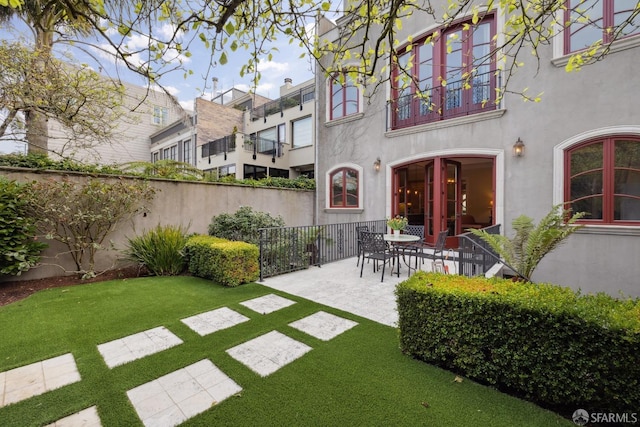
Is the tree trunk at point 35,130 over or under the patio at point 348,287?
over

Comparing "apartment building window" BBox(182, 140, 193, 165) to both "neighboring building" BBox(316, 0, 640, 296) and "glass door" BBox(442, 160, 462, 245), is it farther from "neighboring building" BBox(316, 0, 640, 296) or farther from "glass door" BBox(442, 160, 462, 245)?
"glass door" BBox(442, 160, 462, 245)

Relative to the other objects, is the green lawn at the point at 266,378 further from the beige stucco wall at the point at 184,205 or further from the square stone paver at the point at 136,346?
the beige stucco wall at the point at 184,205

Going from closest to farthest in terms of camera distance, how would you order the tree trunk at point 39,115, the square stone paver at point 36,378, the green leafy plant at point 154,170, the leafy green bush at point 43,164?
1. the square stone paver at point 36,378
2. the leafy green bush at point 43,164
3. the tree trunk at point 39,115
4. the green leafy plant at point 154,170

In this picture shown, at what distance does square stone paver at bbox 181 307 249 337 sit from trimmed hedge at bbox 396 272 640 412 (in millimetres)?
2219

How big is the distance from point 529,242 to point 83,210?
8.19 metres

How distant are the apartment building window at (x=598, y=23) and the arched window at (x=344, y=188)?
6273 mm

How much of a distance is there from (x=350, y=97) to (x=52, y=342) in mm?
10015

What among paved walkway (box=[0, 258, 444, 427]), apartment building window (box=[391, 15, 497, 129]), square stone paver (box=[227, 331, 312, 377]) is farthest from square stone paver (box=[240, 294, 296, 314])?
apartment building window (box=[391, 15, 497, 129])

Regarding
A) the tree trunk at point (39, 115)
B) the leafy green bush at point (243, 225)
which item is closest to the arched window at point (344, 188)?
the leafy green bush at point (243, 225)

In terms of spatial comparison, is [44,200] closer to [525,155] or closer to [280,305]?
[280,305]

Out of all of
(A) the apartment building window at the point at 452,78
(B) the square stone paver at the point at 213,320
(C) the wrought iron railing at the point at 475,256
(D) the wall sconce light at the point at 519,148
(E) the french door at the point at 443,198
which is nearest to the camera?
(B) the square stone paver at the point at 213,320

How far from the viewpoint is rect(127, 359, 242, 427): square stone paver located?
2.00 meters

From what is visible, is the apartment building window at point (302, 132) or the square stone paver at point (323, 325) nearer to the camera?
the square stone paver at point (323, 325)

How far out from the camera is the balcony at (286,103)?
14578mm
